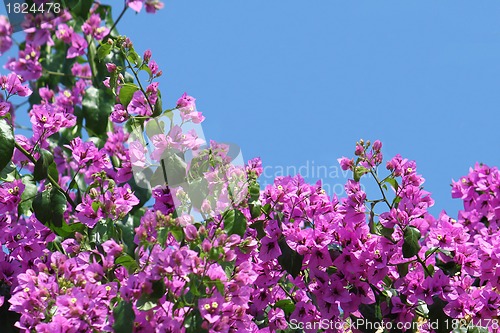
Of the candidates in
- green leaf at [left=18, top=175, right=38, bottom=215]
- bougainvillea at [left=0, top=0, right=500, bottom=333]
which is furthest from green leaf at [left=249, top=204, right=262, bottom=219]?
green leaf at [left=18, top=175, right=38, bottom=215]

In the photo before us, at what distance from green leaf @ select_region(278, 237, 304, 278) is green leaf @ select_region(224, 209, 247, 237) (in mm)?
319

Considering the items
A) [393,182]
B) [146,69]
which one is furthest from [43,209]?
[393,182]

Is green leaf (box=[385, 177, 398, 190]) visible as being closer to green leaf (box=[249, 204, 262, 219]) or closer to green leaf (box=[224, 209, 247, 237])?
green leaf (box=[249, 204, 262, 219])

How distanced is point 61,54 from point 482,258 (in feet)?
10.9

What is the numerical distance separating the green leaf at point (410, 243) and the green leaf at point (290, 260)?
1.37ft

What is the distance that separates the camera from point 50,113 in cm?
302

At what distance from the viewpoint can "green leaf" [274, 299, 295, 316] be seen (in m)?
2.98

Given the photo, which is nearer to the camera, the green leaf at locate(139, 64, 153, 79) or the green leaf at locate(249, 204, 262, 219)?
the green leaf at locate(249, 204, 262, 219)

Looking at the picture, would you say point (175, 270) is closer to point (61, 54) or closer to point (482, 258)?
point (482, 258)

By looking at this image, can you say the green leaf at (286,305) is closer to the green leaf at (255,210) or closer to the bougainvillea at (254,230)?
the bougainvillea at (254,230)

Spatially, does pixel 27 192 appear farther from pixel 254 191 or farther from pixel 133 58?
pixel 254 191

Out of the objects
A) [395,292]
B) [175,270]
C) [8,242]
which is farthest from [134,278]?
[395,292]

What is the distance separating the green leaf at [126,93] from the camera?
2924 millimetres

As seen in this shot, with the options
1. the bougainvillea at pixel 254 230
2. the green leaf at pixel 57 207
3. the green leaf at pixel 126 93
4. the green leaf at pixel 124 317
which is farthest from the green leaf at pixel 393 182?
the green leaf at pixel 57 207
